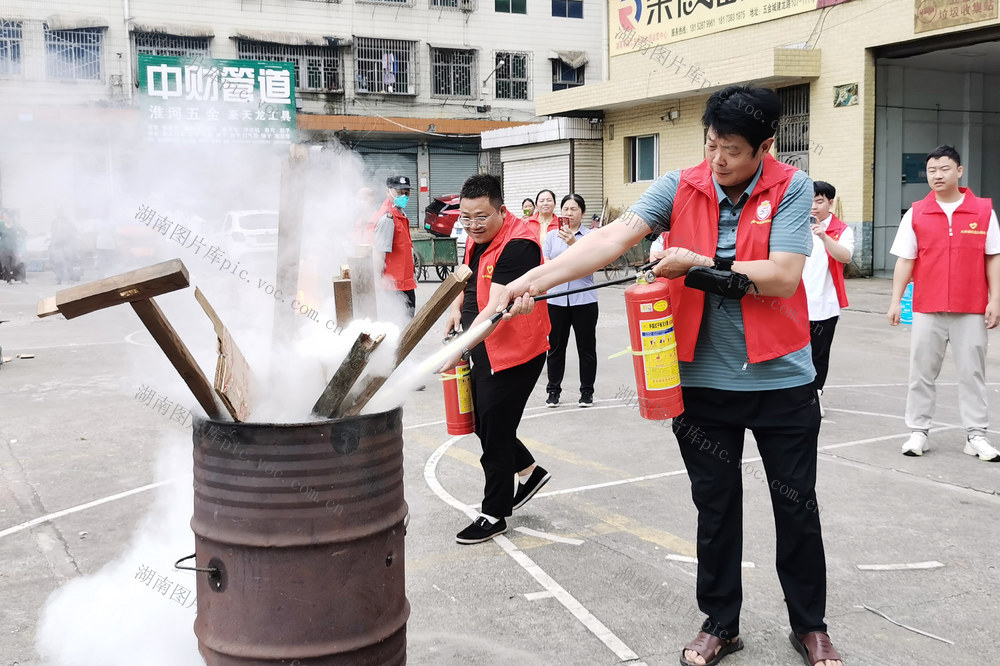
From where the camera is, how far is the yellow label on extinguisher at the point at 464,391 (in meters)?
5.08

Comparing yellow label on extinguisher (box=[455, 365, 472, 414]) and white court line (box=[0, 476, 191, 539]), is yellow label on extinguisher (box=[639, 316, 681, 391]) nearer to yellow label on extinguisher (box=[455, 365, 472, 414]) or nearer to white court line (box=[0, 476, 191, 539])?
yellow label on extinguisher (box=[455, 365, 472, 414])

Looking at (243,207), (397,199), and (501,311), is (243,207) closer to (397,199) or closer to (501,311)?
(501,311)

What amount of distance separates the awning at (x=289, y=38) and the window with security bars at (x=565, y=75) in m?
8.53

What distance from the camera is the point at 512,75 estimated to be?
36531 millimetres

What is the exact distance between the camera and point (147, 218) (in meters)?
4.61

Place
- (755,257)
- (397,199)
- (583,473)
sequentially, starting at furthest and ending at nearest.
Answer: (397,199) → (583,473) → (755,257)

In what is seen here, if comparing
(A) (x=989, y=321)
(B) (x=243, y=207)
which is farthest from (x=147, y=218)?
(A) (x=989, y=321)

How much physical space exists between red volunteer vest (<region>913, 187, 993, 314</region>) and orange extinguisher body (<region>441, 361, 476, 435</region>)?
345 cm

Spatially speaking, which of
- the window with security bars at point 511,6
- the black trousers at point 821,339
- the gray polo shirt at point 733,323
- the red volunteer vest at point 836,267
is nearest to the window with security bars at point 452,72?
the window with security bars at point 511,6

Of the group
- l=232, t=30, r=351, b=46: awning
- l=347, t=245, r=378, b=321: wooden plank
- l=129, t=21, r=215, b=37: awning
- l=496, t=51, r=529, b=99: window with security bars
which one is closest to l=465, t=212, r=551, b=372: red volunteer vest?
l=347, t=245, r=378, b=321: wooden plank

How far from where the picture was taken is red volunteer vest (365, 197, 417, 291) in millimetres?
8969

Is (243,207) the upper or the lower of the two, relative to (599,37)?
lower

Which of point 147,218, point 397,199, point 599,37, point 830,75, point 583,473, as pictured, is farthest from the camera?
point 599,37

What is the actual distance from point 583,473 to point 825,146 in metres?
15.4
